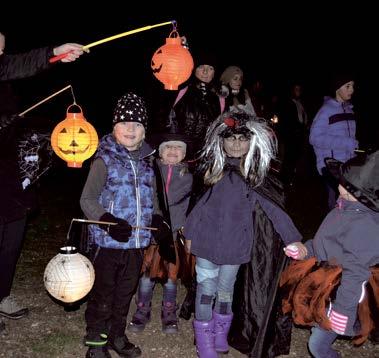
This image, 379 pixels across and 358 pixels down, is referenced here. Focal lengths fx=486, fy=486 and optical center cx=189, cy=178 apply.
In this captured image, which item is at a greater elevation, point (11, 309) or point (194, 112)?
point (194, 112)

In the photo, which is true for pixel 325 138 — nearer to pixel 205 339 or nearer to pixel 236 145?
pixel 236 145

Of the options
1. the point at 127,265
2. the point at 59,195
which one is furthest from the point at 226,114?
the point at 59,195

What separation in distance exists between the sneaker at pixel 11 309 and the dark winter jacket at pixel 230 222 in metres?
1.89

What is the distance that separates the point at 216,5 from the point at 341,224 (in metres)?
19.2

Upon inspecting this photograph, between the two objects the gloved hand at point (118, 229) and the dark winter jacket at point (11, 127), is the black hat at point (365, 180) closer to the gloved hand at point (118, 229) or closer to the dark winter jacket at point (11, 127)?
the gloved hand at point (118, 229)

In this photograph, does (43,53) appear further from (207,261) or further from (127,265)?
(207,261)

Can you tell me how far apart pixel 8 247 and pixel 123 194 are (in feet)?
4.17

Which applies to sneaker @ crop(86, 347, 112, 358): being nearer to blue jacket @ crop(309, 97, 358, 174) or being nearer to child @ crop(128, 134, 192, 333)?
child @ crop(128, 134, 192, 333)

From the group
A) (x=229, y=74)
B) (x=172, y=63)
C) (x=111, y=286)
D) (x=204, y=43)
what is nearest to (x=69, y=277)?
(x=111, y=286)

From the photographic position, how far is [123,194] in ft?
12.3

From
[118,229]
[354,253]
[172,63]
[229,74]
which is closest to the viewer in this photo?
[354,253]

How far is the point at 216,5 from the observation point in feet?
68.6

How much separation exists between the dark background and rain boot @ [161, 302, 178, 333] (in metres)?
10.5

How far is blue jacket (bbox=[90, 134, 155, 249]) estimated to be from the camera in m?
3.74
